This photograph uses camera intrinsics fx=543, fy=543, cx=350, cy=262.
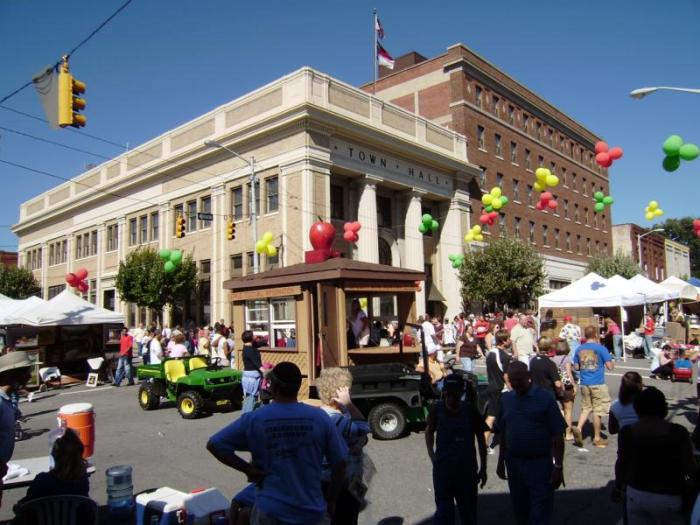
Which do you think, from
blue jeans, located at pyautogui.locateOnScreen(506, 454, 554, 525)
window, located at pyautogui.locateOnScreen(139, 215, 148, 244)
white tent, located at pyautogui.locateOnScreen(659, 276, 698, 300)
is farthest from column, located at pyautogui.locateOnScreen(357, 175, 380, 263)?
blue jeans, located at pyautogui.locateOnScreen(506, 454, 554, 525)

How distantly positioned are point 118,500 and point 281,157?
70.0 feet

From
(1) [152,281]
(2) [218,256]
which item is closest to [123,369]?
(1) [152,281]

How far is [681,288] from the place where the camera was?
22.2 meters

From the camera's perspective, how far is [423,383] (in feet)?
28.3

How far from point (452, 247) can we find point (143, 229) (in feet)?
63.8

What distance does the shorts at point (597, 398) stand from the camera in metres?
7.79

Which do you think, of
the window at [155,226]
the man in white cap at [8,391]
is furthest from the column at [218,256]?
the man in white cap at [8,391]

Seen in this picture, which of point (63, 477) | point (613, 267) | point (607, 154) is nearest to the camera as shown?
point (63, 477)

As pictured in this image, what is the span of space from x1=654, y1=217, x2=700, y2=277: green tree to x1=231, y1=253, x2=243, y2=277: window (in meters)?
85.0

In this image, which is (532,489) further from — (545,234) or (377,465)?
(545,234)

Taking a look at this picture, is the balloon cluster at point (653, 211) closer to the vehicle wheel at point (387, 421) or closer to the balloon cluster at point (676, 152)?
the balloon cluster at point (676, 152)

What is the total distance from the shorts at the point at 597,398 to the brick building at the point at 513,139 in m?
27.7

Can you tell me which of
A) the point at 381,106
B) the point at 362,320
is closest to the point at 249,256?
the point at 381,106

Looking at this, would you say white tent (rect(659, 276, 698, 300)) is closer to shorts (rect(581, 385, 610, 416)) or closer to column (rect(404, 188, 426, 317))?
column (rect(404, 188, 426, 317))
